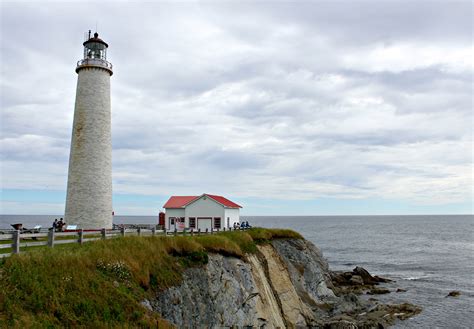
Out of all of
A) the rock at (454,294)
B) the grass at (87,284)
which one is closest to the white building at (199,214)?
the grass at (87,284)

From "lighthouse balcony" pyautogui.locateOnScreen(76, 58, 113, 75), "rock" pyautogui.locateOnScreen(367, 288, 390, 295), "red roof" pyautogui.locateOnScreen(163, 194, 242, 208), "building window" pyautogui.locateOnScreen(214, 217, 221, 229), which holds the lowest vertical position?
"rock" pyautogui.locateOnScreen(367, 288, 390, 295)

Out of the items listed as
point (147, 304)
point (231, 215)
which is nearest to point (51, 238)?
point (147, 304)

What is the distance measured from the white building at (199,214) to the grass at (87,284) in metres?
19.5

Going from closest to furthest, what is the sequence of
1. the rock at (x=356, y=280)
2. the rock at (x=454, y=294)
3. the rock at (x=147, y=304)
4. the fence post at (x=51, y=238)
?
the rock at (x=147, y=304)
the fence post at (x=51, y=238)
the rock at (x=454, y=294)
the rock at (x=356, y=280)

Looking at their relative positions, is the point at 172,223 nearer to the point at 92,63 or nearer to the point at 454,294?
the point at 92,63

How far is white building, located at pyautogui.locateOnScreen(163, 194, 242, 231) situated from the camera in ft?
126

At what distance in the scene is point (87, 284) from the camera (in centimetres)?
1314

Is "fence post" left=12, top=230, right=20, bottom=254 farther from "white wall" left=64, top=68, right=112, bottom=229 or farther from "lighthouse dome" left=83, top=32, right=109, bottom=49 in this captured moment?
"lighthouse dome" left=83, top=32, right=109, bottom=49

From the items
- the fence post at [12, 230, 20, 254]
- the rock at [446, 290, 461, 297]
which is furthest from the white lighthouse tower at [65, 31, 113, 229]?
the rock at [446, 290, 461, 297]

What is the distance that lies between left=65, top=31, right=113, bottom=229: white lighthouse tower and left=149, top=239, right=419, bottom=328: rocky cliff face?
9983 mm

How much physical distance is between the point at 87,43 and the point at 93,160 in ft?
29.7

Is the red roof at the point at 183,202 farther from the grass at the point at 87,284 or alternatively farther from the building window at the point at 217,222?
the grass at the point at 87,284

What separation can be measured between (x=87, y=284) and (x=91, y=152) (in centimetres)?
1581

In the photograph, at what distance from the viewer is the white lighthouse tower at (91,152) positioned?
88.5 feet
